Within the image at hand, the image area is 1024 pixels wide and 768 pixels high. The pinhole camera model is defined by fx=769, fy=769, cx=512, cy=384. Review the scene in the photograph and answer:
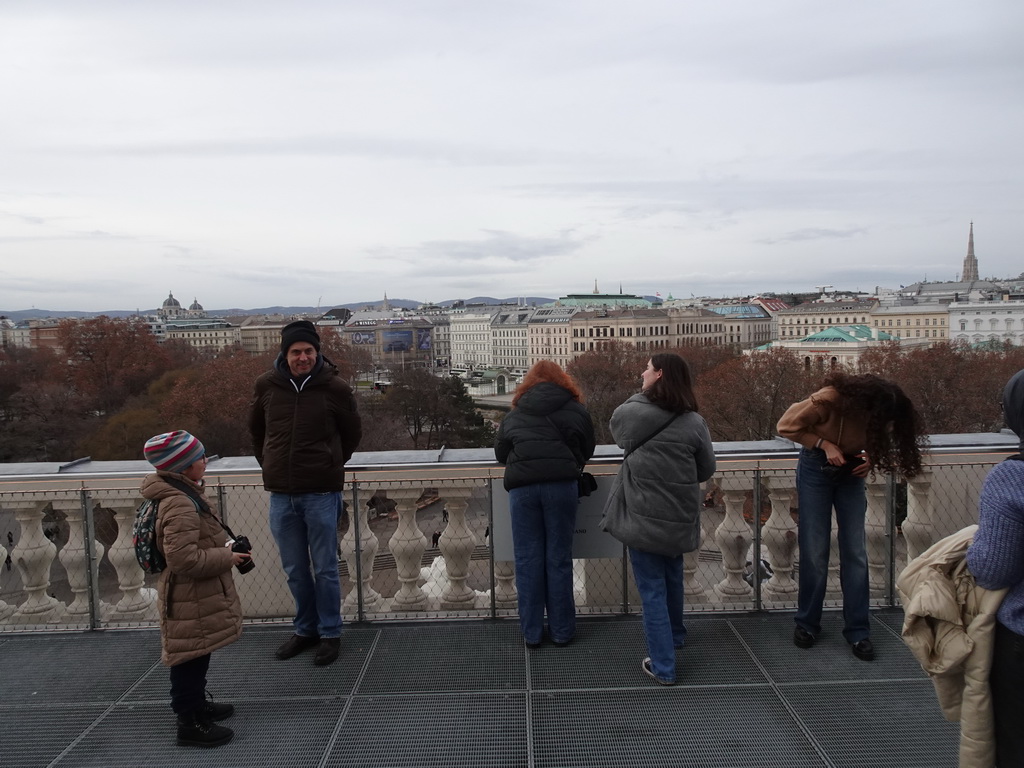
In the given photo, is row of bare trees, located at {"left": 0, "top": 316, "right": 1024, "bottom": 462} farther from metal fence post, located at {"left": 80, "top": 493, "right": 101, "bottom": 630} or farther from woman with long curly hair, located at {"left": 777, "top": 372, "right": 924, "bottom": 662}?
woman with long curly hair, located at {"left": 777, "top": 372, "right": 924, "bottom": 662}

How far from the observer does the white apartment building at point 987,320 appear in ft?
262

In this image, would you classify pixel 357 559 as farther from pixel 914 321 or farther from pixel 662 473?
pixel 914 321

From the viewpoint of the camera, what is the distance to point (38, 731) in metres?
3.56

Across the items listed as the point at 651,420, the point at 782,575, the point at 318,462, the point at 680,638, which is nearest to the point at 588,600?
the point at 680,638

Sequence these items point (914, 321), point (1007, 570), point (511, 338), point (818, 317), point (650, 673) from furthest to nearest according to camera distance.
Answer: point (511, 338), point (818, 317), point (914, 321), point (650, 673), point (1007, 570)

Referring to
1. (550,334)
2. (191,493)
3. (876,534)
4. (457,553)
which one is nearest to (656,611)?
(457,553)

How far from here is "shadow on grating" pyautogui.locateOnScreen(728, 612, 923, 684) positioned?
392 centimetres

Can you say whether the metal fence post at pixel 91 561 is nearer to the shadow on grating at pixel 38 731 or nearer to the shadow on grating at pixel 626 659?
the shadow on grating at pixel 38 731

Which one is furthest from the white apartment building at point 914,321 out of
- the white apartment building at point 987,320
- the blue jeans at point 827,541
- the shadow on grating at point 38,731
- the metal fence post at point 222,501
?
the shadow on grating at point 38,731

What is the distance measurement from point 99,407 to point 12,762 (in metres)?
49.3

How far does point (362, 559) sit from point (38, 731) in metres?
1.84

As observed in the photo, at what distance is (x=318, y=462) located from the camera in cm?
410

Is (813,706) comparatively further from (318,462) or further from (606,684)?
(318,462)

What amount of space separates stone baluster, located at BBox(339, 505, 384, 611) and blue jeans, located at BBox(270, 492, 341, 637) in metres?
0.43
